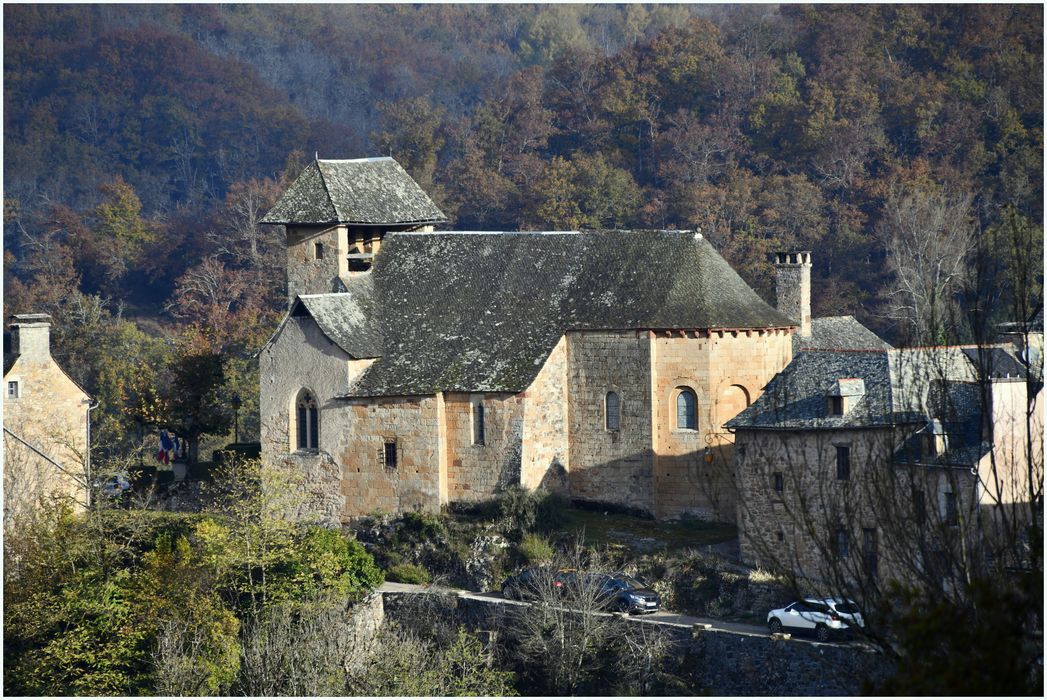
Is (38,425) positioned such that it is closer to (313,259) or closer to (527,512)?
(313,259)

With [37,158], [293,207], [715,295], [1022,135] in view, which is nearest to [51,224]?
[37,158]

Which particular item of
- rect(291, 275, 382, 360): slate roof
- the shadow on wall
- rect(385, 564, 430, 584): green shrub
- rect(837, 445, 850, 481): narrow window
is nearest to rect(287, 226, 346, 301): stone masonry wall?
rect(291, 275, 382, 360): slate roof

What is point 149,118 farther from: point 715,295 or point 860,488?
point 860,488

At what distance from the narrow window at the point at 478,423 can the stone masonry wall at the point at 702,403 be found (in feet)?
15.7

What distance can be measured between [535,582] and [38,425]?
1625 centimetres

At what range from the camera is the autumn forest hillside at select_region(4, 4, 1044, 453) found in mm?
89750

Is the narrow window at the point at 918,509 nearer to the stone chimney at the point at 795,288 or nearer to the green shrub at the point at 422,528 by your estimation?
the green shrub at the point at 422,528

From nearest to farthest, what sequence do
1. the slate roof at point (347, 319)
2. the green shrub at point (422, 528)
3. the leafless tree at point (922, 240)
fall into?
the green shrub at point (422, 528)
the slate roof at point (347, 319)
the leafless tree at point (922, 240)

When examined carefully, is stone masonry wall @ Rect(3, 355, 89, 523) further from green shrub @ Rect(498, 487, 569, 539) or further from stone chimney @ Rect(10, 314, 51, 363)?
green shrub @ Rect(498, 487, 569, 539)

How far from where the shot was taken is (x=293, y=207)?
6294cm

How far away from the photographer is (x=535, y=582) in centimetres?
5391

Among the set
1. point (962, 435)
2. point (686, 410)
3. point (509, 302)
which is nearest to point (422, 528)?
point (509, 302)

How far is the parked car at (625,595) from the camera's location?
5272 centimetres

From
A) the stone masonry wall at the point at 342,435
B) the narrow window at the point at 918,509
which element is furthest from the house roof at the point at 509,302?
the narrow window at the point at 918,509
